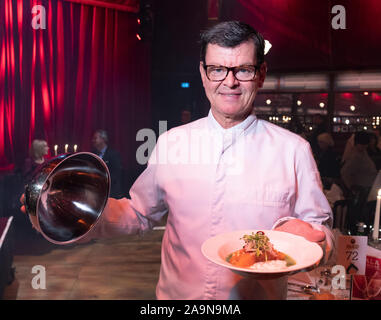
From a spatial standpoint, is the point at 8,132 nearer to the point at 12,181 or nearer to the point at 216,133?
the point at 12,181

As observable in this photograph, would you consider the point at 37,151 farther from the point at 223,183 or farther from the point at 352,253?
the point at 352,253

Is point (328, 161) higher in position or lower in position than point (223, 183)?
lower

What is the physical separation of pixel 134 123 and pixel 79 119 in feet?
1.53

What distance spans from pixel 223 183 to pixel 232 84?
0.28m

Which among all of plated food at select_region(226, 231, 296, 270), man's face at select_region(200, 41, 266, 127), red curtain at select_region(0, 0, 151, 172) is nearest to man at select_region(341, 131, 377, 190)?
red curtain at select_region(0, 0, 151, 172)

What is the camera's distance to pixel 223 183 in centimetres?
109

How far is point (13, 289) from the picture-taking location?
8.86ft

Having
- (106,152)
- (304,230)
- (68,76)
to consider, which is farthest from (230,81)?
(68,76)

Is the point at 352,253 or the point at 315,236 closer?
the point at 315,236

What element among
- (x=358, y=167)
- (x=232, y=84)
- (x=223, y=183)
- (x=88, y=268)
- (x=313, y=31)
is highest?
(x=313, y=31)

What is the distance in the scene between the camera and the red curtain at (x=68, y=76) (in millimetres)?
2824

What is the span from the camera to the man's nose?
0.99 metres

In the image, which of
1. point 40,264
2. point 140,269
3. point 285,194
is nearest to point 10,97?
point 40,264

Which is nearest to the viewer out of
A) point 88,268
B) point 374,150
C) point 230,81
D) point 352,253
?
point 230,81
